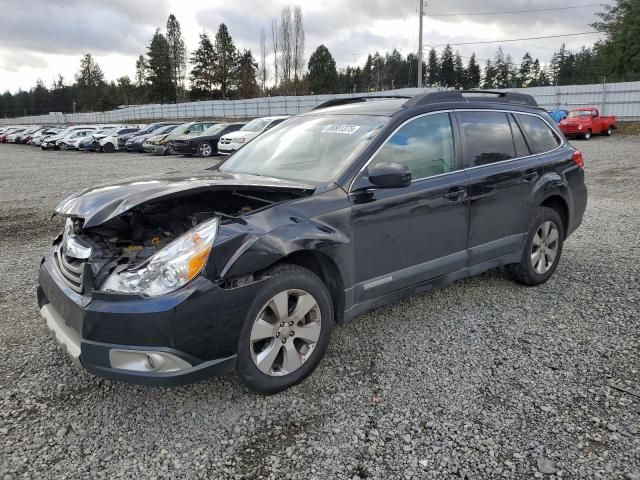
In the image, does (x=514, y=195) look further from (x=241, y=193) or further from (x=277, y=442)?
(x=277, y=442)

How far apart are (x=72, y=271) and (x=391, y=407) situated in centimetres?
204

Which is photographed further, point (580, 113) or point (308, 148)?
point (580, 113)

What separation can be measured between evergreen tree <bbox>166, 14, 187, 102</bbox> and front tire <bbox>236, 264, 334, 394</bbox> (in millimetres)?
90106

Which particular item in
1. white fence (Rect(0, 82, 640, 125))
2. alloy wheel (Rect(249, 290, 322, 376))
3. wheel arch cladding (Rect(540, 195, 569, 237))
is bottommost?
alloy wheel (Rect(249, 290, 322, 376))

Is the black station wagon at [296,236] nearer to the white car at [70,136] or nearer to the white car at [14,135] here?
the white car at [70,136]

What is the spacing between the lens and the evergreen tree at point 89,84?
9850cm

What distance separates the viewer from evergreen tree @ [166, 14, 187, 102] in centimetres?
8688

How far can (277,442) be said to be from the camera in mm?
2705

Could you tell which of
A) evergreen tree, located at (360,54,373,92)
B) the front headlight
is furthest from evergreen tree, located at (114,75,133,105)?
the front headlight

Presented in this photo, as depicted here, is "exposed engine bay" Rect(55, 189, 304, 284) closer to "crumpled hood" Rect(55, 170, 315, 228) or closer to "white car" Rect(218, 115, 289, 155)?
"crumpled hood" Rect(55, 170, 315, 228)

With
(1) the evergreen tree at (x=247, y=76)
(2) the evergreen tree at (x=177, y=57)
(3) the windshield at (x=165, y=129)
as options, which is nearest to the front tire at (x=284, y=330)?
(3) the windshield at (x=165, y=129)

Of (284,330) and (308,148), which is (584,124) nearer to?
(308,148)

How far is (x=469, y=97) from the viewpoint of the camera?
4547mm

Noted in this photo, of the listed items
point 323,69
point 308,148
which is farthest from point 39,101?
point 308,148
